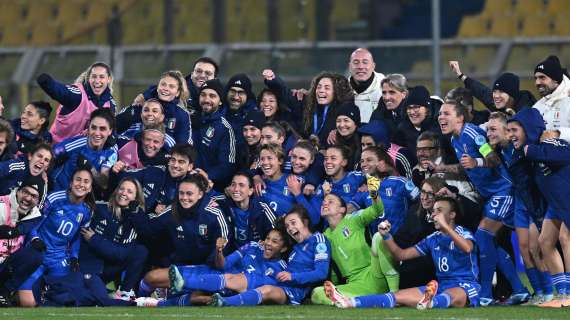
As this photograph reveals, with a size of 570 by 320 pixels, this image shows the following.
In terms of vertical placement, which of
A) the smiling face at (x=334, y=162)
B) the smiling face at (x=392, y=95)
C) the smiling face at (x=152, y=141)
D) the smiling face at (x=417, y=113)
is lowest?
the smiling face at (x=334, y=162)

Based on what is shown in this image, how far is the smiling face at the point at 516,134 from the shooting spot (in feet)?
36.8

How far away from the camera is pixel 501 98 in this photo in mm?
12016

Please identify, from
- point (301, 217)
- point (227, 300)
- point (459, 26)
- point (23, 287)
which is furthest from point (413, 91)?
point (459, 26)

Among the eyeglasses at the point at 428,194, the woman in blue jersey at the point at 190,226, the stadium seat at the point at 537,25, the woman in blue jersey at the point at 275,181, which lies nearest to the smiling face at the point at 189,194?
the woman in blue jersey at the point at 190,226

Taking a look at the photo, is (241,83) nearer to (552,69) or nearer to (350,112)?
(350,112)

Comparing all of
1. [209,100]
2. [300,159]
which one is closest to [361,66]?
[300,159]

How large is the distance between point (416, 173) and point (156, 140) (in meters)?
2.14

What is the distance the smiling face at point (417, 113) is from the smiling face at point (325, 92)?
30.5 inches

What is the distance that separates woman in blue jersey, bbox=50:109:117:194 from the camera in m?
12.4

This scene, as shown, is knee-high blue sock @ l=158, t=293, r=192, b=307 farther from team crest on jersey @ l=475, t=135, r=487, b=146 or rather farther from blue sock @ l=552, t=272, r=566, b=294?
blue sock @ l=552, t=272, r=566, b=294

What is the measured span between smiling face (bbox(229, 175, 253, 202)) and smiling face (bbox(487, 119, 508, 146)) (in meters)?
2.00

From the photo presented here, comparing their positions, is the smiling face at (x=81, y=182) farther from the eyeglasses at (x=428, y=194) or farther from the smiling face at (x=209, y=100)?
the eyeglasses at (x=428, y=194)

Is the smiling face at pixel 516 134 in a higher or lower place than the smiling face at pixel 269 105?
lower

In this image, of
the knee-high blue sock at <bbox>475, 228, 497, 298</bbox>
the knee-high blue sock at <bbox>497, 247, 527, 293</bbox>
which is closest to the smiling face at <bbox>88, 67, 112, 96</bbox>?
the knee-high blue sock at <bbox>475, 228, 497, 298</bbox>
